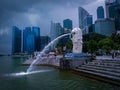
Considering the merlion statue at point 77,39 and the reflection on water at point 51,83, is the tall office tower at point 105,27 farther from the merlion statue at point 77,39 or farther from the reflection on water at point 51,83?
the reflection on water at point 51,83

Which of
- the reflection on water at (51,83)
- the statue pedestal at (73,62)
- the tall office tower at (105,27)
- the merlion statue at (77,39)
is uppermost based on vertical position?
the tall office tower at (105,27)

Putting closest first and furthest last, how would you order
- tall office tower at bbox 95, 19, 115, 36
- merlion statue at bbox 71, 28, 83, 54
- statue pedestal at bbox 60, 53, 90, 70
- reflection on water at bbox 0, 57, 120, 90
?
reflection on water at bbox 0, 57, 120, 90 < statue pedestal at bbox 60, 53, 90, 70 < merlion statue at bbox 71, 28, 83, 54 < tall office tower at bbox 95, 19, 115, 36

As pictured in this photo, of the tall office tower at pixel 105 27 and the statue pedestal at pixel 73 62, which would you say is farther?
the tall office tower at pixel 105 27

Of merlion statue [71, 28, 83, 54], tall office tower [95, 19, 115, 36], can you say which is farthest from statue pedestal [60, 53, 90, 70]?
tall office tower [95, 19, 115, 36]

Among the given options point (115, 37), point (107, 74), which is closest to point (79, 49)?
point (107, 74)

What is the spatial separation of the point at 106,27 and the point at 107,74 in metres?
149

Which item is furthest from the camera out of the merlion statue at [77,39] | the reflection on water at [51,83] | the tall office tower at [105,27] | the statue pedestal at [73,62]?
the tall office tower at [105,27]

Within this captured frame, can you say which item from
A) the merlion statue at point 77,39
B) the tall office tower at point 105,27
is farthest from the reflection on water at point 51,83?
Answer: the tall office tower at point 105,27

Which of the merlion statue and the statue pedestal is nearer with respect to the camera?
the statue pedestal

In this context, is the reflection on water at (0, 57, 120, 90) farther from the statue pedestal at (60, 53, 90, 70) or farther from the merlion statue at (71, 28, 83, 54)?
the merlion statue at (71, 28, 83, 54)

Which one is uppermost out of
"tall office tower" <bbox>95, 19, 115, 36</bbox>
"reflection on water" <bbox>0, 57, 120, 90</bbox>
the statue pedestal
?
"tall office tower" <bbox>95, 19, 115, 36</bbox>

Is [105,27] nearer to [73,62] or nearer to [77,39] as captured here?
[77,39]

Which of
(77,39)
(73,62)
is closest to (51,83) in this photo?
(73,62)

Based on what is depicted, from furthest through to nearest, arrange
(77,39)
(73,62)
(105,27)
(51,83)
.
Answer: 1. (105,27)
2. (77,39)
3. (73,62)
4. (51,83)
